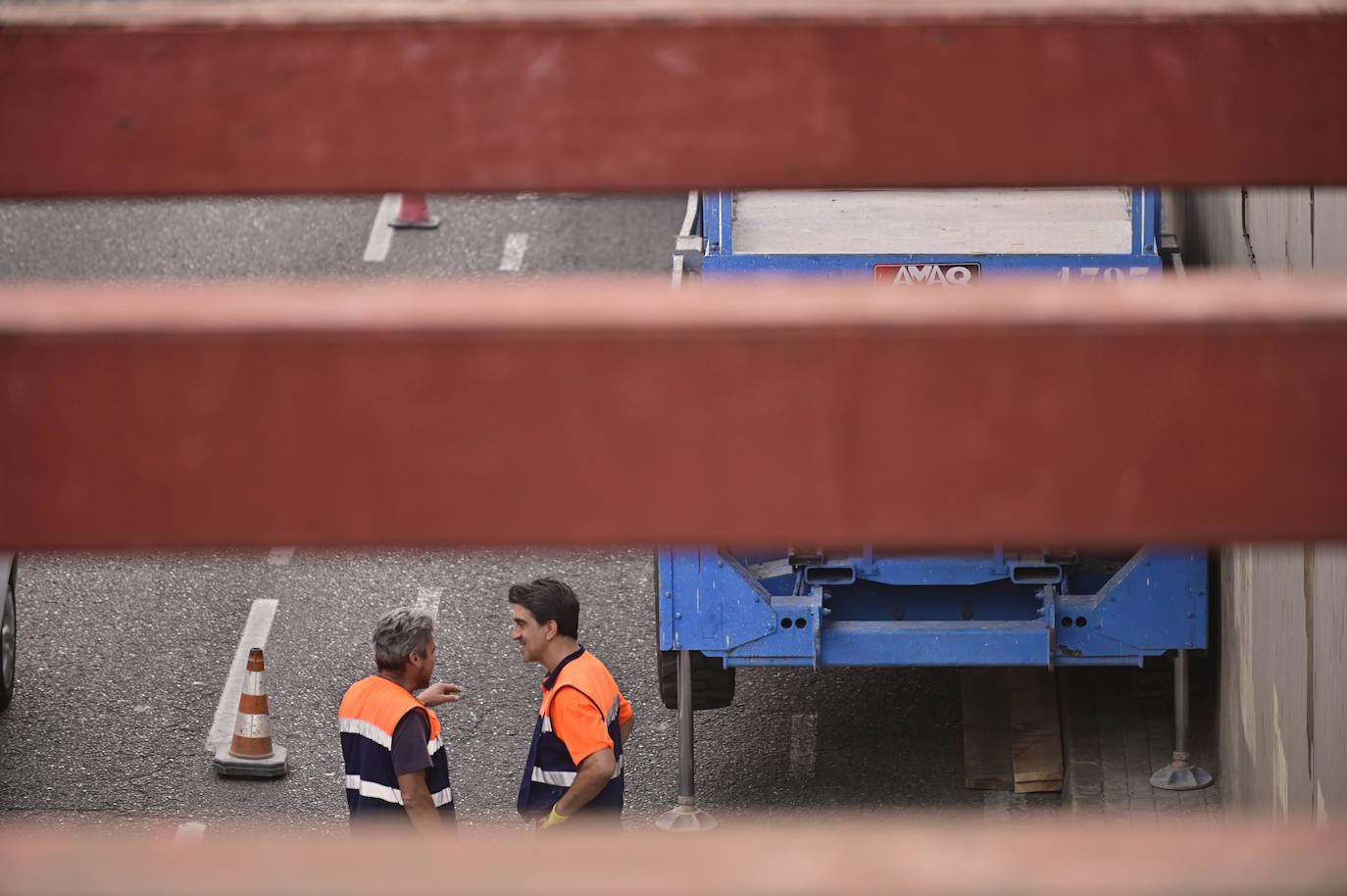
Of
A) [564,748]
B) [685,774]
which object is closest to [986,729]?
[685,774]

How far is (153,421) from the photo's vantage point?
1847 mm

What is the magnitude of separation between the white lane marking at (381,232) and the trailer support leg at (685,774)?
6.43 m

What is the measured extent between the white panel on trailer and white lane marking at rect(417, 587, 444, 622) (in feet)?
9.45

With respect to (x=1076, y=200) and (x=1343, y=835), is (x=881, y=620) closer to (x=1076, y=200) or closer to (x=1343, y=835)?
(x=1076, y=200)

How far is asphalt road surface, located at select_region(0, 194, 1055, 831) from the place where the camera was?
332 inches

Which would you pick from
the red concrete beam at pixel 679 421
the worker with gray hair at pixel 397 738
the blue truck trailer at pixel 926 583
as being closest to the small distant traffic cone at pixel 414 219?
the blue truck trailer at pixel 926 583

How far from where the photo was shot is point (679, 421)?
184cm

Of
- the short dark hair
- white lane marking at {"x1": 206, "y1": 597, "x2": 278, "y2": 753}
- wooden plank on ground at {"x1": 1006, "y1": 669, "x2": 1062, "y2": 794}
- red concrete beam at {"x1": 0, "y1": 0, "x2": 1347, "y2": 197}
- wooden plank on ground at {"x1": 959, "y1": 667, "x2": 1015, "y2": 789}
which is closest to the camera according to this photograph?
red concrete beam at {"x1": 0, "y1": 0, "x2": 1347, "y2": 197}

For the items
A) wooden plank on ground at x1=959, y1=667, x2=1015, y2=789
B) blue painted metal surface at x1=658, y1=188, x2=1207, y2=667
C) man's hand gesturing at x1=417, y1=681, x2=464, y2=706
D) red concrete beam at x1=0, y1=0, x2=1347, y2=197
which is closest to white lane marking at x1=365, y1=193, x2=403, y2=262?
wooden plank on ground at x1=959, y1=667, x2=1015, y2=789

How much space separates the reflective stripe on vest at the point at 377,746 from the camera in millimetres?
6270

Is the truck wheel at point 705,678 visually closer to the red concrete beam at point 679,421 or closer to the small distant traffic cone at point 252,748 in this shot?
the small distant traffic cone at point 252,748

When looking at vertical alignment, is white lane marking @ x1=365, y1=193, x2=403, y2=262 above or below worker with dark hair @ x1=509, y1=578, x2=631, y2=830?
above

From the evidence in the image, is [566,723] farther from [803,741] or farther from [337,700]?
[337,700]

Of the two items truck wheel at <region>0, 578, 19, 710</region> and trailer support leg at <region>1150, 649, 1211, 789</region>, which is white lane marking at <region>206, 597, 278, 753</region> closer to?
truck wheel at <region>0, 578, 19, 710</region>
